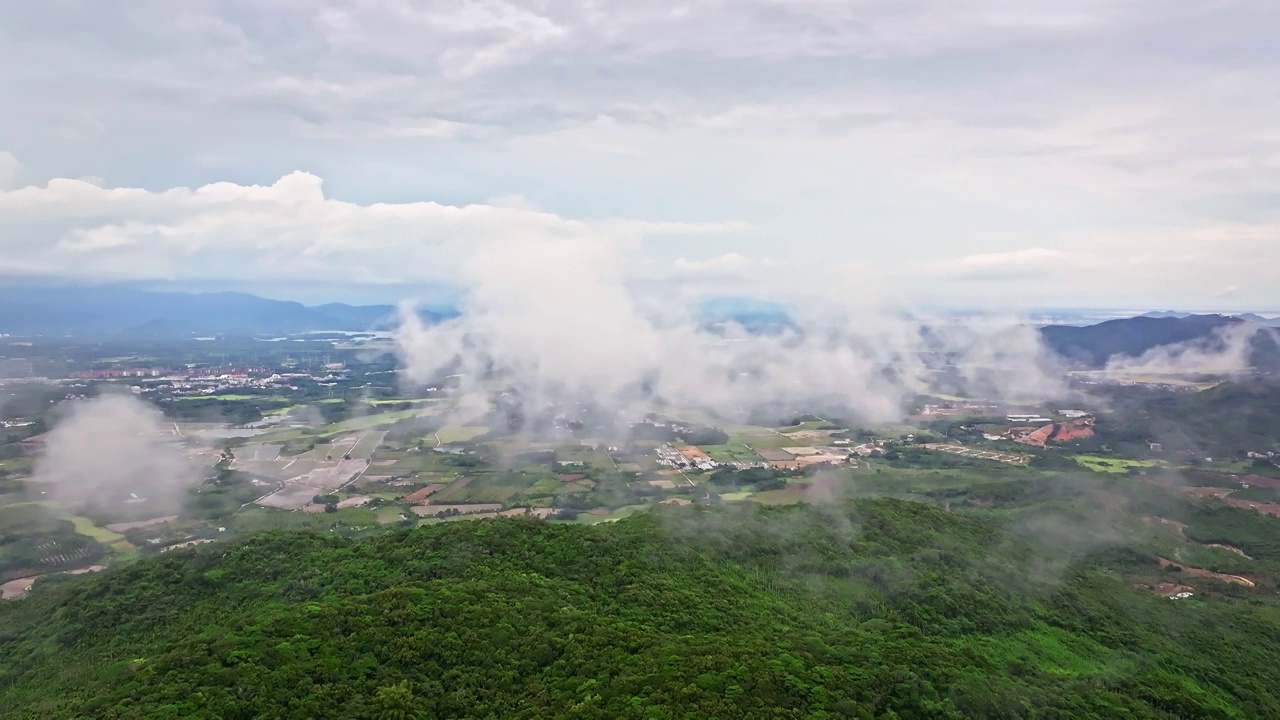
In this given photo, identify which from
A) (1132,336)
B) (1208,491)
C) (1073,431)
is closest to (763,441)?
(1073,431)

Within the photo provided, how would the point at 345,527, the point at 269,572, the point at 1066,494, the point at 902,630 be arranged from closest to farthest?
the point at 902,630, the point at 269,572, the point at 345,527, the point at 1066,494

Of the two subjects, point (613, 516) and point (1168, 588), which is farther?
point (613, 516)

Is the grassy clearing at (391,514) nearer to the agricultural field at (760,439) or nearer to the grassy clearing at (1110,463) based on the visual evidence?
the agricultural field at (760,439)

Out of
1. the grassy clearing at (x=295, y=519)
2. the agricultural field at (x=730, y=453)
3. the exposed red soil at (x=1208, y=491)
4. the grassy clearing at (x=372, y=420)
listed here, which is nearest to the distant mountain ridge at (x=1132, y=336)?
the exposed red soil at (x=1208, y=491)

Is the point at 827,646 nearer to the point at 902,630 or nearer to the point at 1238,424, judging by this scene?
the point at 902,630

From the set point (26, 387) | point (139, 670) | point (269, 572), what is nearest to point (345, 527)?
point (269, 572)

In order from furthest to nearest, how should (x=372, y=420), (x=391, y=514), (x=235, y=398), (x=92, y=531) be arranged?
1. (x=235, y=398)
2. (x=372, y=420)
3. (x=391, y=514)
4. (x=92, y=531)

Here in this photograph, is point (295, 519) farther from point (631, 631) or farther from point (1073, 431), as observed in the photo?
point (1073, 431)
